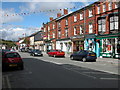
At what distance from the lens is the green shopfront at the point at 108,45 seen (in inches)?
985

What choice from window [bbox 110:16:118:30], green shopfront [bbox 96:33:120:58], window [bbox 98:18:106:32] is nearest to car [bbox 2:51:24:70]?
green shopfront [bbox 96:33:120:58]

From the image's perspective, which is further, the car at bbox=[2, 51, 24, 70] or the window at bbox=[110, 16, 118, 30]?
the window at bbox=[110, 16, 118, 30]

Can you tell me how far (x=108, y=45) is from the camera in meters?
26.5

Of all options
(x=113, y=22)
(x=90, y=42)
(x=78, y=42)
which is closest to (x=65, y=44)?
(x=78, y=42)

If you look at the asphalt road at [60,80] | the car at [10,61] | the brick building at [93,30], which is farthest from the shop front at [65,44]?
the asphalt road at [60,80]

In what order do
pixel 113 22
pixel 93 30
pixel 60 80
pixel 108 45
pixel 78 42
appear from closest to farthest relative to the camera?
pixel 60 80 < pixel 113 22 < pixel 108 45 < pixel 93 30 < pixel 78 42

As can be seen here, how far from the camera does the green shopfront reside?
25.0m

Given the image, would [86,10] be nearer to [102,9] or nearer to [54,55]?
[102,9]

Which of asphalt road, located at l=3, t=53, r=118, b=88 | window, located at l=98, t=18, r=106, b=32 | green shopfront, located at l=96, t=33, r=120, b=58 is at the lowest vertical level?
asphalt road, located at l=3, t=53, r=118, b=88

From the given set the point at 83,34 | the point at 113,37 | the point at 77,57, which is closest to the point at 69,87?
the point at 77,57

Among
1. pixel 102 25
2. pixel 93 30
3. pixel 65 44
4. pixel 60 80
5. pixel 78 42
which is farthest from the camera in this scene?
pixel 65 44

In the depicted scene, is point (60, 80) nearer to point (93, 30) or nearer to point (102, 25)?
point (102, 25)

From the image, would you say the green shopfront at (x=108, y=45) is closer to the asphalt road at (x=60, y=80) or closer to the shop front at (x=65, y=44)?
the shop front at (x=65, y=44)

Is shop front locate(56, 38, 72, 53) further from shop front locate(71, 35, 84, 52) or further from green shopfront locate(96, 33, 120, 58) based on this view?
green shopfront locate(96, 33, 120, 58)
